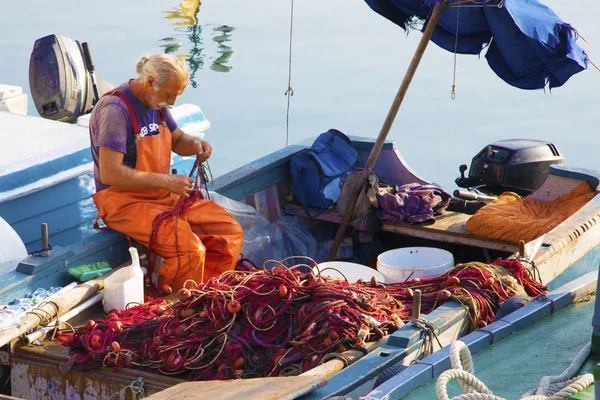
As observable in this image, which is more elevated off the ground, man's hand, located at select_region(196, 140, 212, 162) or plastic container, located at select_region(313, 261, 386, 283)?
man's hand, located at select_region(196, 140, 212, 162)

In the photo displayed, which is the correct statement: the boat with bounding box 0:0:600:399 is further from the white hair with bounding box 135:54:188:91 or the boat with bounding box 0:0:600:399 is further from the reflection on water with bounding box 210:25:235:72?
the reflection on water with bounding box 210:25:235:72

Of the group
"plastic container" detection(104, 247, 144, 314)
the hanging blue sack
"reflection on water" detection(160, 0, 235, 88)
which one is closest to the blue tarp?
the hanging blue sack

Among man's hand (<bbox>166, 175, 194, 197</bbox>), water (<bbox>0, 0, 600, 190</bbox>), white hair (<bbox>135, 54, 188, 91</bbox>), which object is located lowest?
water (<bbox>0, 0, 600, 190</bbox>)

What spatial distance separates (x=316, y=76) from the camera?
664 inches

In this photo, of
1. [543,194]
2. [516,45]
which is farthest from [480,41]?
[543,194]

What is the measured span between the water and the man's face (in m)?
7.51

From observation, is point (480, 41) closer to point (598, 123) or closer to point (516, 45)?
point (516, 45)

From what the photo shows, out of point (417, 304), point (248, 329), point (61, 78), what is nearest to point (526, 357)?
point (417, 304)

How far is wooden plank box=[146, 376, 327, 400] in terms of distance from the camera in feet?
12.6

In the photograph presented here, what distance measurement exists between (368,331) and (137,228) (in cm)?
164

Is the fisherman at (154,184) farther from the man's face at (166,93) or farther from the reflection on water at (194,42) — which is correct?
the reflection on water at (194,42)

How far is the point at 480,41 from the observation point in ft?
23.0

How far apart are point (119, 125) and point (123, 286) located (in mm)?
856

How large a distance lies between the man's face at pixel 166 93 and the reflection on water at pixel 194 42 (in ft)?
37.6
